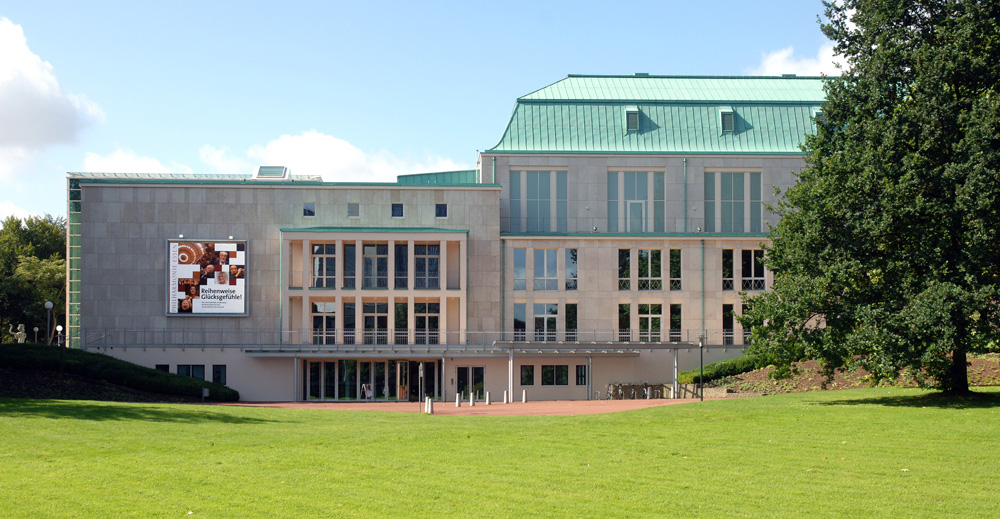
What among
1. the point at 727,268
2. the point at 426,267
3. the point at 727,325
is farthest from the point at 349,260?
the point at 727,325

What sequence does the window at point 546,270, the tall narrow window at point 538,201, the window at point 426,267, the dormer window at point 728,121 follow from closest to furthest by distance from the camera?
the window at point 426,267
the window at point 546,270
the tall narrow window at point 538,201
the dormer window at point 728,121

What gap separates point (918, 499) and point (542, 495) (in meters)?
6.21

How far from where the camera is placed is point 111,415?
1120 inches

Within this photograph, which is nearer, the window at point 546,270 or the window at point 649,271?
the window at point 546,270

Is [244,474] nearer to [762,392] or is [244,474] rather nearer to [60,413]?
[60,413]

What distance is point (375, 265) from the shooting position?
191 ft

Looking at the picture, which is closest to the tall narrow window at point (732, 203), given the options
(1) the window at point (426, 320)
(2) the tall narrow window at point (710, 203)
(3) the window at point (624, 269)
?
(2) the tall narrow window at point (710, 203)

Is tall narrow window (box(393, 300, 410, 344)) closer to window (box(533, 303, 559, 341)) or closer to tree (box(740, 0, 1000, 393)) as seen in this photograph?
window (box(533, 303, 559, 341))

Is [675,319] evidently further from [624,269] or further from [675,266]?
[624,269]

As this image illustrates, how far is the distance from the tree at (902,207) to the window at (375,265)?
28.5 meters

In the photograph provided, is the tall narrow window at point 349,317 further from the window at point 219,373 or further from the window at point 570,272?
the window at point 570,272

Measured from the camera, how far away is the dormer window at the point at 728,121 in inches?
2451

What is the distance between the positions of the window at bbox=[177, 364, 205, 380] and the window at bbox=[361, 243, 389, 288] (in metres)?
10.2

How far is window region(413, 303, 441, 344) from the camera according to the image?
57969 mm
